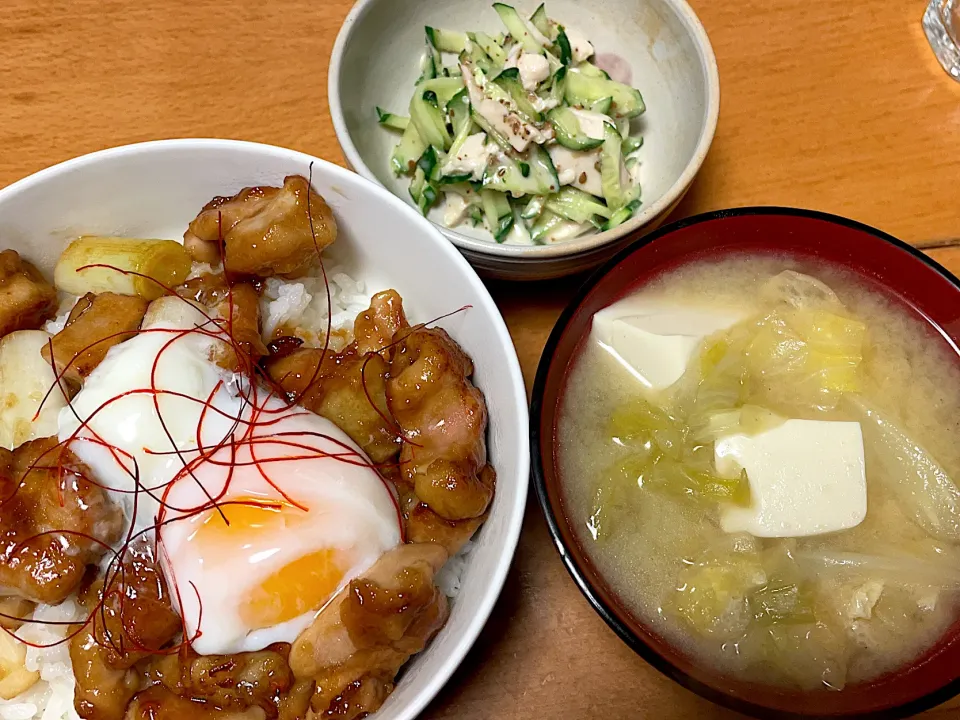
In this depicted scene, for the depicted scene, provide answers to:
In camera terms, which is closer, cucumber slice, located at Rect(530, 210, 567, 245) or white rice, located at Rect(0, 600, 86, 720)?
white rice, located at Rect(0, 600, 86, 720)

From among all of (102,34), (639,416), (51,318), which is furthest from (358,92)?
(639,416)

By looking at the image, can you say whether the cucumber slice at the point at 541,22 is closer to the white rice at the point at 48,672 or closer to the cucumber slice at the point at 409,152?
the cucumber slice at the point at 409,152

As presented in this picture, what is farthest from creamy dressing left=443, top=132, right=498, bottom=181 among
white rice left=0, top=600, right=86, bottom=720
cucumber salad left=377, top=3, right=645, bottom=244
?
white rice left=0, top=600, right=86, bottom=720

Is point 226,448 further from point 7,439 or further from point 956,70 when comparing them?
point 956,70

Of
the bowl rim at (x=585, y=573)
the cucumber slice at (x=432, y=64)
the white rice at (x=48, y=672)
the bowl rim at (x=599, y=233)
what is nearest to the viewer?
the bowl rim at (x=585, y=573)

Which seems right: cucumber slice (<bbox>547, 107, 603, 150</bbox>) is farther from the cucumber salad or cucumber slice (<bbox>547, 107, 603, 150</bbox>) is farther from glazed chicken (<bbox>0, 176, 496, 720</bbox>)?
glazed chicken (<bbox>0, 176, 496, 720</bbox>)

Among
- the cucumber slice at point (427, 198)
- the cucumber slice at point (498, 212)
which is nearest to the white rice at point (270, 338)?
the cucumber slice at point (427, 198)
